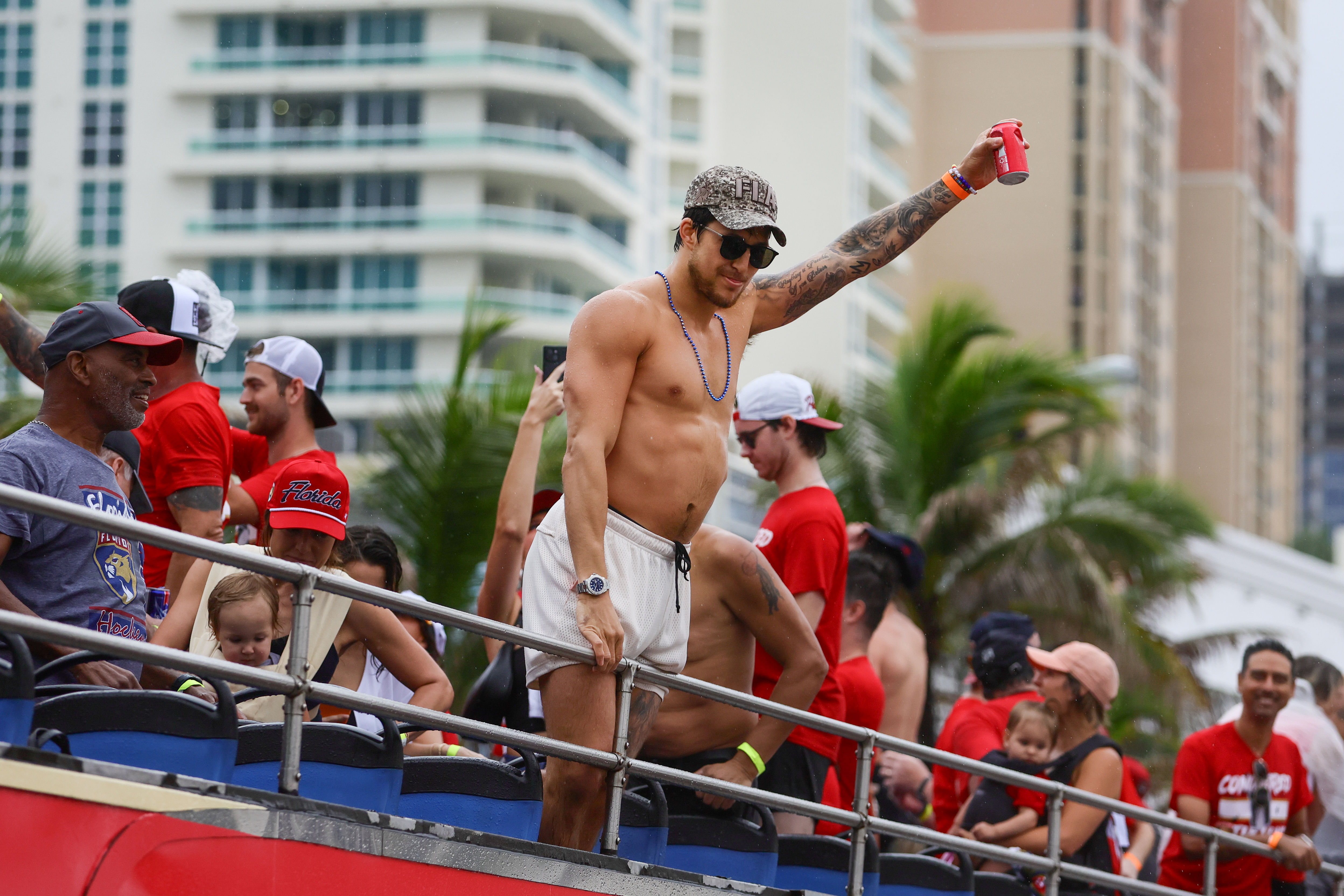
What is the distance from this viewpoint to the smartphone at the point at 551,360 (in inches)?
252

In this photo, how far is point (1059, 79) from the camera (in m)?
84.2

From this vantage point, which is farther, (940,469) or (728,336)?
(940,469)

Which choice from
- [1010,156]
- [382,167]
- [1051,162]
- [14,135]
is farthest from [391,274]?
[1010,156]

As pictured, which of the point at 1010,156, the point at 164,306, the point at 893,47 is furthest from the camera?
the point at 893,47

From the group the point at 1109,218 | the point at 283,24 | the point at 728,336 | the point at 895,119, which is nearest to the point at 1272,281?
the point at 1109,218

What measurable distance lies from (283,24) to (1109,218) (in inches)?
1569

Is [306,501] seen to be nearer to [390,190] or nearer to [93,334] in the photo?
[93,334]

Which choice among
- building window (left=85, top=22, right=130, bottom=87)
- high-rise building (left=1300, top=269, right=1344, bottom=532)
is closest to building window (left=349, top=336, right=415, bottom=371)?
building window (left=85, top=22, right=130, bottom=87)

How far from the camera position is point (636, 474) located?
4773 millimetres

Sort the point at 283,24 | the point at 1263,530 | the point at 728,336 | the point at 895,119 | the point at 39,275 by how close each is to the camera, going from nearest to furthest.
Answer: the point at 728,336
the point at 39,275
the point at 283,24
the point at 895,119
the point at 1263,530

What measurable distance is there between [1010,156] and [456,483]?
1072 cm

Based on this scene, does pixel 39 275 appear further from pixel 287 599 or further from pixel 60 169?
pixel 60 169

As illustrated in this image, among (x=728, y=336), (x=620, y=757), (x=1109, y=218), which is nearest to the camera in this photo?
(x=620, y=757)

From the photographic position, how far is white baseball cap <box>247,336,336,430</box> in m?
6.18
